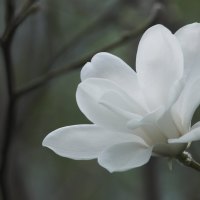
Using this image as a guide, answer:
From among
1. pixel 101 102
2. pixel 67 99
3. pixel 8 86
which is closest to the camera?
pixel 101 102

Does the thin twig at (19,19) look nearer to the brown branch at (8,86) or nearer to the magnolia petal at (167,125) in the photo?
the brown branch at (8,86)

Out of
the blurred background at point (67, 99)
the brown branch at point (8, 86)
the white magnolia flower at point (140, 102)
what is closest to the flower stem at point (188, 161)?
the white magnolia flower at point (140, 102)

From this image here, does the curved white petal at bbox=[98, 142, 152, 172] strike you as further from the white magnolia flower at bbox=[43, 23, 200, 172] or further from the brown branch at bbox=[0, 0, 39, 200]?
the brown branch at bbox=[0, 0, 39, 200]

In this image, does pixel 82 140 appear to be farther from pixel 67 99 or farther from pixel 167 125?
pixel 67 99

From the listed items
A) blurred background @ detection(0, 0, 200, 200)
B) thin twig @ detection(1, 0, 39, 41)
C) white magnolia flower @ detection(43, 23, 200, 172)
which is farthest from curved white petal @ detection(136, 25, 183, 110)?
blurred background @ detection(0, 0, 200, 200)

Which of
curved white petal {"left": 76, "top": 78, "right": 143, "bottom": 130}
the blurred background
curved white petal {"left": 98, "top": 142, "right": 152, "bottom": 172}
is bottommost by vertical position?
the blurred background

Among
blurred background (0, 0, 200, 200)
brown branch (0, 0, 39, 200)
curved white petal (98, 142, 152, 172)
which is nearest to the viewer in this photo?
curved white petal (98, 142, 152, 172)

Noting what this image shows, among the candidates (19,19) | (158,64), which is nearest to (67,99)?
(19,19)
